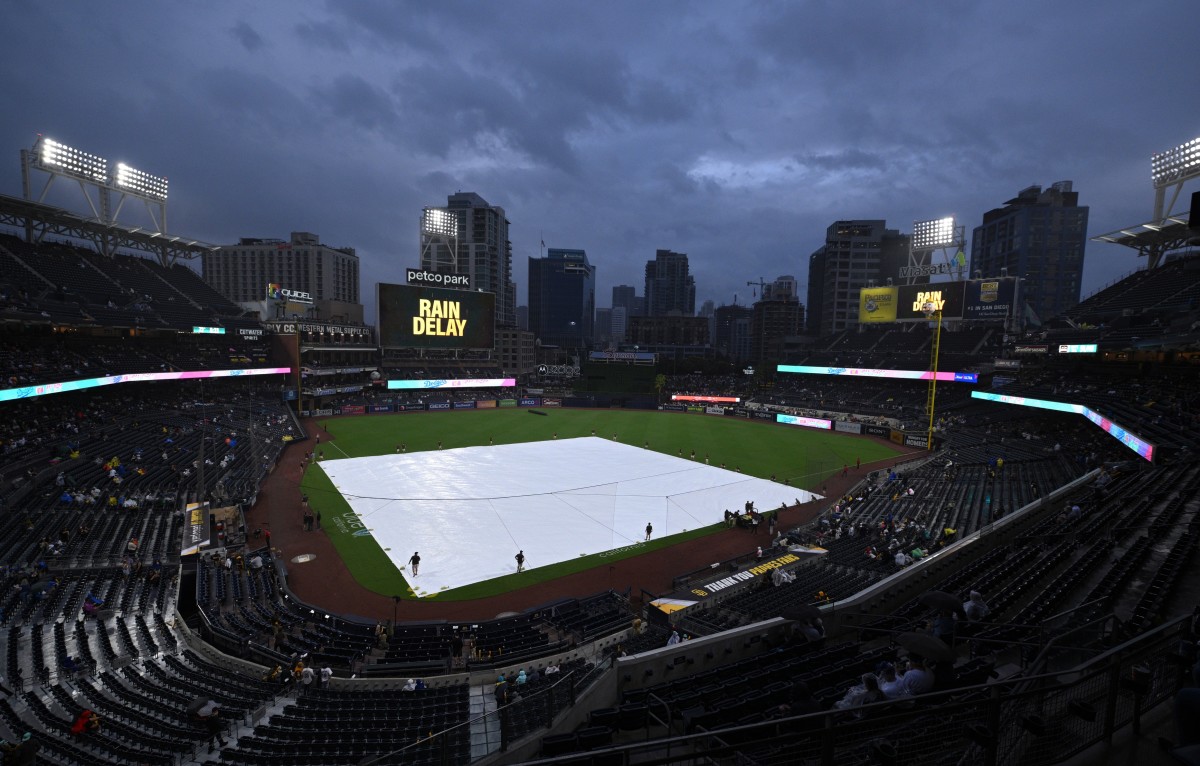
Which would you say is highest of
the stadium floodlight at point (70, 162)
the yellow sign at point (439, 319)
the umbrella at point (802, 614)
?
the stadium floodlight at point (70, 162)

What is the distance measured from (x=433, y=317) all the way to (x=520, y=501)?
168ft

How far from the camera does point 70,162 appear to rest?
162ft

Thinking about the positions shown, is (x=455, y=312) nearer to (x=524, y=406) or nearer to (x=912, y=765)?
(x=524, y=406)

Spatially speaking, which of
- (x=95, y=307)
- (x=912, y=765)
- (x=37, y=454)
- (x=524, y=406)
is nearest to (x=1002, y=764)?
(x=912, y=765)

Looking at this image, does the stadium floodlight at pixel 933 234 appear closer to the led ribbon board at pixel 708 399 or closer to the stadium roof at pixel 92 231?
the led ribbon board at pixel 708 399

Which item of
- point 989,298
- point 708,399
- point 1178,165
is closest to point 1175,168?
point 1178,165

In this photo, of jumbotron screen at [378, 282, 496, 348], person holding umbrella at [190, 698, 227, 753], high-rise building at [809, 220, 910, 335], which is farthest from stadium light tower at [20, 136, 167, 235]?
high-rise building at [809, 220, 910, 335]

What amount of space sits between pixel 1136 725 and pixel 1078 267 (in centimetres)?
15211

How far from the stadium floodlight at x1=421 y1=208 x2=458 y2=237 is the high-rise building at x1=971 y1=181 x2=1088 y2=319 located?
4237 inches

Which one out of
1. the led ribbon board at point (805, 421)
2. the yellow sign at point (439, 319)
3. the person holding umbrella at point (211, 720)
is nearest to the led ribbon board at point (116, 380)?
the yellow sign at point (439, 319)

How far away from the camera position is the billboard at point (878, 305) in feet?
249

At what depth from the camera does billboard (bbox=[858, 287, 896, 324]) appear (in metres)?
75.9

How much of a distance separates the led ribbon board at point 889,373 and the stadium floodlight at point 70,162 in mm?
85670

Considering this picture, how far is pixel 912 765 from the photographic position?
6.20 m
